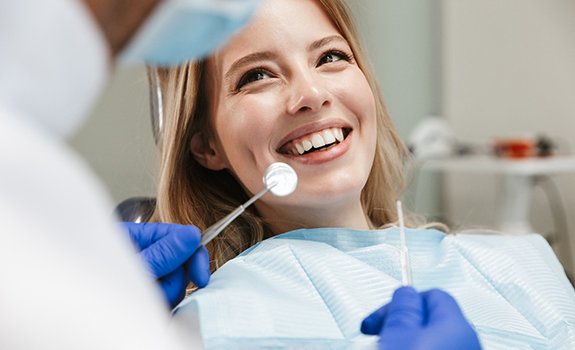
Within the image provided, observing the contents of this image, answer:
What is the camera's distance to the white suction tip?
1.19 meters

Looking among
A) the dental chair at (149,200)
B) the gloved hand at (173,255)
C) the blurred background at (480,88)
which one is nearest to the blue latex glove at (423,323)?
the gloved hand at (173,255)

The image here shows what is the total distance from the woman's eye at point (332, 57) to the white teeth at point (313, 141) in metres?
0.14

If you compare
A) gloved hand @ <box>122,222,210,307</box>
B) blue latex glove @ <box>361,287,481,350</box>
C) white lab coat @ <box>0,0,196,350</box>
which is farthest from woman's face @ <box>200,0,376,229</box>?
white lab coat @ <box>0,0,196,350</box>

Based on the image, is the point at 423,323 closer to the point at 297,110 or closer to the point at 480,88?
the point at 297,110

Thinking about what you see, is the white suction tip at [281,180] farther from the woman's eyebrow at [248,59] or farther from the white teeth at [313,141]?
the woman's eyebrow at [248,59]

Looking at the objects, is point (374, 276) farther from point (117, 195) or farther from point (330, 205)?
point (117, 195)

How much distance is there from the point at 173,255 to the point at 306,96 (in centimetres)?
35

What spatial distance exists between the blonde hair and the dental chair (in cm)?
2

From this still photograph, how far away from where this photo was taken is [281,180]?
47.1 inches

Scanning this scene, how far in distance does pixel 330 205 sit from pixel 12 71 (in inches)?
31.0

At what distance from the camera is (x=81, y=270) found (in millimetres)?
514

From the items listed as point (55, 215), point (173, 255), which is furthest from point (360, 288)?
point (55, 215)

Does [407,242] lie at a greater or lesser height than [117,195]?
lesser

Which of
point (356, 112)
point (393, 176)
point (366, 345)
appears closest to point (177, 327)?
point (366, 345)
